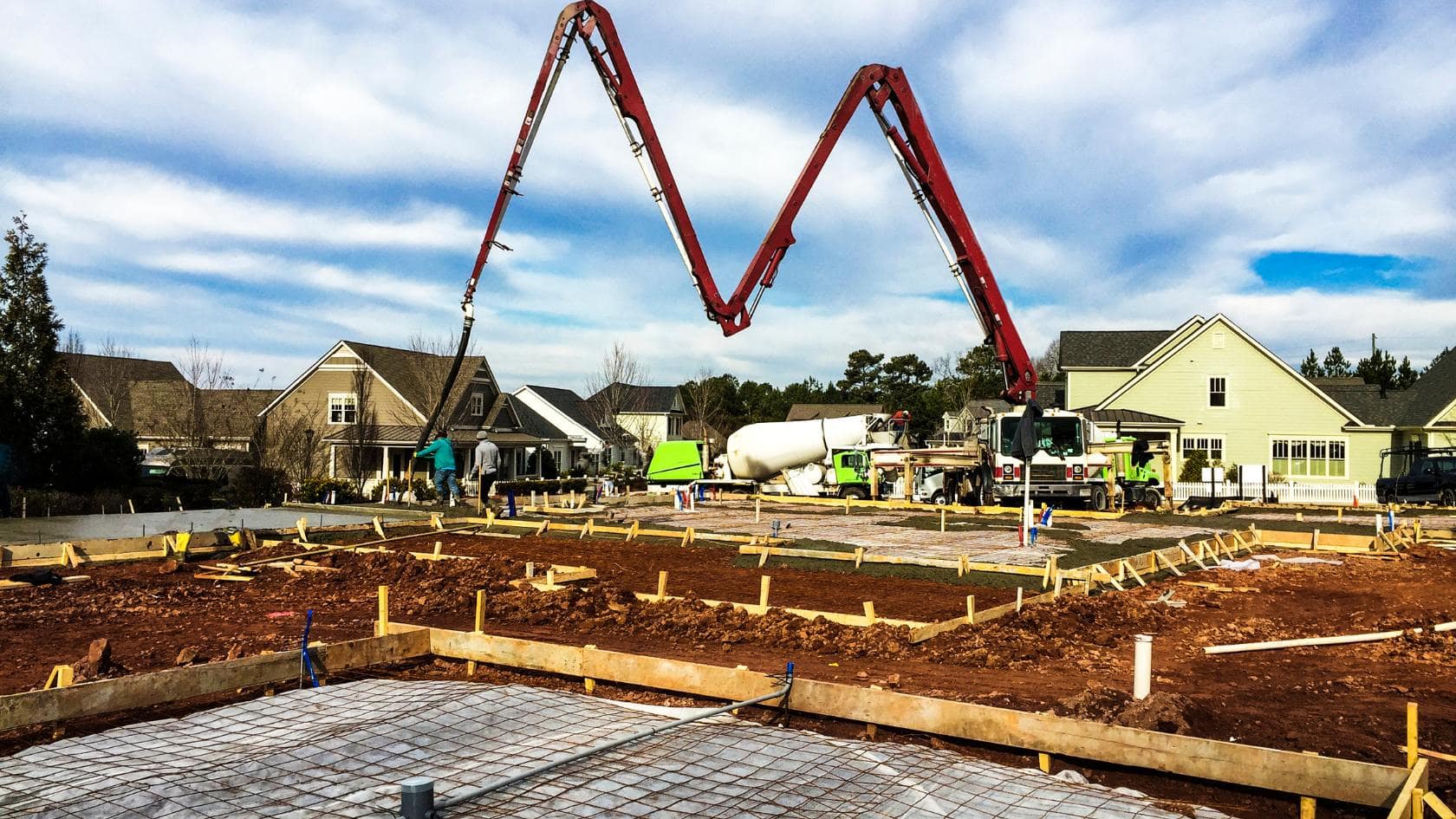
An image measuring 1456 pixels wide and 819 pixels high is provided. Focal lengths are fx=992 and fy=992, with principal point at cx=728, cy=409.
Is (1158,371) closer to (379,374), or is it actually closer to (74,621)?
(379,374)

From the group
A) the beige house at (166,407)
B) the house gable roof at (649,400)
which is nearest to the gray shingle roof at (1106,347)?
the house gable roof at (649,400)

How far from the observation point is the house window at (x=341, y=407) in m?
40.3

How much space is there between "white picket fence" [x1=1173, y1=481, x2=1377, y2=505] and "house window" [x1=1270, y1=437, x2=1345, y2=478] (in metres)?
2.41

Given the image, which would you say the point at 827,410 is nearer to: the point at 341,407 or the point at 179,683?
the point at 341,407

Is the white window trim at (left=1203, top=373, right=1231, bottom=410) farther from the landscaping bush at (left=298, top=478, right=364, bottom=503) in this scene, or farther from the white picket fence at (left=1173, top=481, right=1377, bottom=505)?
the landscaping bush at (left=298, top=478, right=364, bottom=503)

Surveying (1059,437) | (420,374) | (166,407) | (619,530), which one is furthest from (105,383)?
(1059,437)

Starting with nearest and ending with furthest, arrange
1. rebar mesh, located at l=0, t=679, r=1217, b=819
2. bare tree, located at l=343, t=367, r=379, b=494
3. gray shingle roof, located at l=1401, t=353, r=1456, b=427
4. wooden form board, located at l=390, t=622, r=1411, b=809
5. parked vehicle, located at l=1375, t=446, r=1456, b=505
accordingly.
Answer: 1. rebar mesh, located at l=0, t=679, r=1217, b=819
2. wooden form board, located at l=390, t=622, r=1411, b=809
3. parked vehicle, located at l=1375, t=446, r=1456, b=505
4. gray shingle roof, located at l=1401, t=353, r=1456, b=427
5. bare tree, located at l=343, t=367, r=379, b=494

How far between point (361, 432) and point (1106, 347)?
3113 centimetres

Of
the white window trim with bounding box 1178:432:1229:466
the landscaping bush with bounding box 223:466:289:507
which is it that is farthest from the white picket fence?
the landscaping bush with bounding box 223:466:289:507

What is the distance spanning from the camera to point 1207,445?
3953cm

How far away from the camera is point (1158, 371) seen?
131ft

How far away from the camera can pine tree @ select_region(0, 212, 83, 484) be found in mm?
24172

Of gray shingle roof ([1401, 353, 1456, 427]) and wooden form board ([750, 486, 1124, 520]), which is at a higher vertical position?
gray shingle roof ([1401, 353, 1456, 427])

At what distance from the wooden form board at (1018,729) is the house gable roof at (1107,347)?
38902mm
